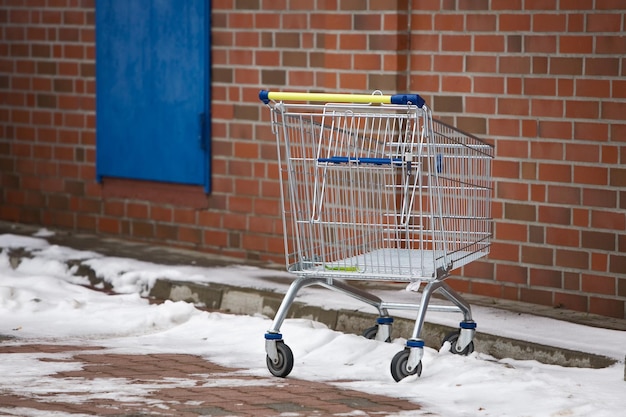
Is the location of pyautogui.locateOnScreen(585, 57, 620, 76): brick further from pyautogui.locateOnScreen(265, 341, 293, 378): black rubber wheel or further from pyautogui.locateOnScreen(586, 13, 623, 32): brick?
pyautogui.locateOnScreen(265, 341, 293, 378): black rubber wheel

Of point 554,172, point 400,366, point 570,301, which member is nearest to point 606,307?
point 570,301

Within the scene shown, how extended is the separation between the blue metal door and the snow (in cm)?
110

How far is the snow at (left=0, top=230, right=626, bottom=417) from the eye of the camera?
6535 mm

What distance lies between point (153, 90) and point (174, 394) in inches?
196

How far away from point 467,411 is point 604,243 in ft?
8.48

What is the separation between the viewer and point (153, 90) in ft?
36.9

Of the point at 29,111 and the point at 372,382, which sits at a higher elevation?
the point at 29,111

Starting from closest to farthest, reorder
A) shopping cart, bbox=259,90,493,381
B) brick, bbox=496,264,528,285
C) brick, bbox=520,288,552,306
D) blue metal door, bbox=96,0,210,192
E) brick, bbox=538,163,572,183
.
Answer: shopping cart, bbox=259,90,493,381 → brick, bbox=538,163,572,183 → brick, bbox=520,288,552,306 → brick, bbox=496,264,528,285 → blue metal door, bbox=96,0,210,192

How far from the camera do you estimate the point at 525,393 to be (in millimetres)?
6484

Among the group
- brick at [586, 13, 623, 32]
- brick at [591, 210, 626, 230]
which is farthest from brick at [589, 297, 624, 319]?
brick at [586, 13, 623, 32]

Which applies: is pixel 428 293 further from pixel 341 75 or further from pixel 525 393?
pixel 341 75

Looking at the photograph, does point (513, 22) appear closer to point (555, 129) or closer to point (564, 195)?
point (555, 129)

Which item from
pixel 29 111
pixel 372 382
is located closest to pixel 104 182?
pixel 29 111

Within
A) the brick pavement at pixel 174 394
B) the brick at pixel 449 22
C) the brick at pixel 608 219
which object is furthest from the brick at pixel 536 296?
the brick pavement at pixel 174 394
